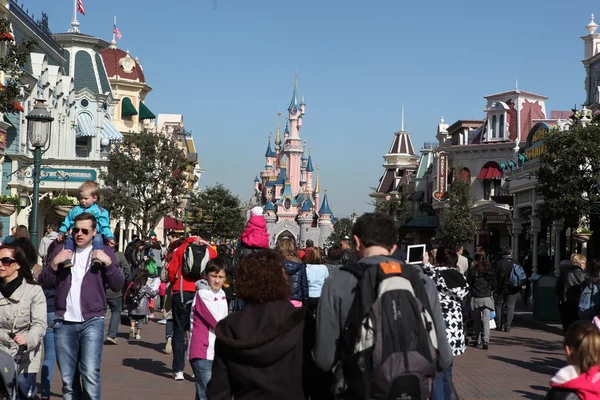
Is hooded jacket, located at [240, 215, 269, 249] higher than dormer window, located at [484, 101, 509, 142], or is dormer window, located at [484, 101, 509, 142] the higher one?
dormer window, located at [484, 101, 509, 142]

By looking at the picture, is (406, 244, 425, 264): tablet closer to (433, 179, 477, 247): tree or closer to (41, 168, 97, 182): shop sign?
(41, 168, 97, 182): shop sign

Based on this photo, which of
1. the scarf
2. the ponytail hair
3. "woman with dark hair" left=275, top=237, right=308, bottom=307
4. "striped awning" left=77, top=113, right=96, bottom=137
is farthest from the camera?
"striped awning" left=77, top=113, right=96, bottom=137

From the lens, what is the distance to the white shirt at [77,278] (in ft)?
25.1

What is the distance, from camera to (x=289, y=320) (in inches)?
191

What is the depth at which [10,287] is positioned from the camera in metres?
7.04

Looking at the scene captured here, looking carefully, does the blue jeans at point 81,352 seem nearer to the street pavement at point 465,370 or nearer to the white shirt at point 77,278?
the white shirt at point 77,278

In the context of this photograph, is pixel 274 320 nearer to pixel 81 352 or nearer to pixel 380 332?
pixel 380 332

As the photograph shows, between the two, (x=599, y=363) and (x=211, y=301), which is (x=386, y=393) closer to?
(x=599, y=363)

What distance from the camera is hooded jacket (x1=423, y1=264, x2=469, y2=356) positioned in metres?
8.84

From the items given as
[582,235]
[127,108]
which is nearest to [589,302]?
[582,235]

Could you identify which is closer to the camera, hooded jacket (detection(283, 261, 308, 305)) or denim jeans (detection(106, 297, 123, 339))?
hooded jacket (detection(283, 261, 308, 305))

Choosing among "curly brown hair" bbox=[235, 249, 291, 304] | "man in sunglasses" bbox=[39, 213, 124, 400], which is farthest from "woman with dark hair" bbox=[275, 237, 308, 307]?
"curly brown hair" bbox=[235, 249, 291, 304]

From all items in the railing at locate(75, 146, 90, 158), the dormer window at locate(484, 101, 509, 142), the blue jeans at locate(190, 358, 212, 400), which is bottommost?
the blue jeans at locate(190, 358, 212, 400)

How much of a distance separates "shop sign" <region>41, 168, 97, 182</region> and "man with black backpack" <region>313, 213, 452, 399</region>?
29443 mm
